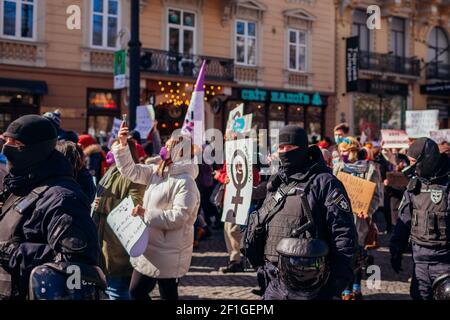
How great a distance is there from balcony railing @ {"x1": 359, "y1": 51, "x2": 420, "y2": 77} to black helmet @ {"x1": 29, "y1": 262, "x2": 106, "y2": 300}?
22.6m

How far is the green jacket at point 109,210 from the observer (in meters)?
4.78

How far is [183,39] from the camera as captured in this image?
19.7m

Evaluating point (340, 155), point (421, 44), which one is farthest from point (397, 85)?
point (340, 155)

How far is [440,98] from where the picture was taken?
89.1ft

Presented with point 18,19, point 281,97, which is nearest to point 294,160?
point 18,19

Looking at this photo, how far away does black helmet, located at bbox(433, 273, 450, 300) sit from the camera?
4.12 metres

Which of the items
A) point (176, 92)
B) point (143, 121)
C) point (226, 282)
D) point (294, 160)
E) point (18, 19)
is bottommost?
point (226, 282)

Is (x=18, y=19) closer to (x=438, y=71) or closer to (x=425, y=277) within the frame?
(x=425, y=277)

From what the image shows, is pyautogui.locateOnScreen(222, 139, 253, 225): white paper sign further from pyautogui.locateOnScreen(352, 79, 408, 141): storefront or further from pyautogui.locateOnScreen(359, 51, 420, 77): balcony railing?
pyautogui.locateOnScreen(359, 51, 420, 77): balcony railing

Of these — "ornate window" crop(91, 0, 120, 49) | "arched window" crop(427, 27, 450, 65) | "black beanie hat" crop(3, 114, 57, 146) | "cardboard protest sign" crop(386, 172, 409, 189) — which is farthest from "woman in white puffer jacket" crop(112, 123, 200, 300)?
"arched window" crop(427, 27, 450, 65)

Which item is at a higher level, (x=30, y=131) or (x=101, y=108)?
(x=101, y=108)

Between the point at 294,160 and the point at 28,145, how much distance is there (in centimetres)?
175
